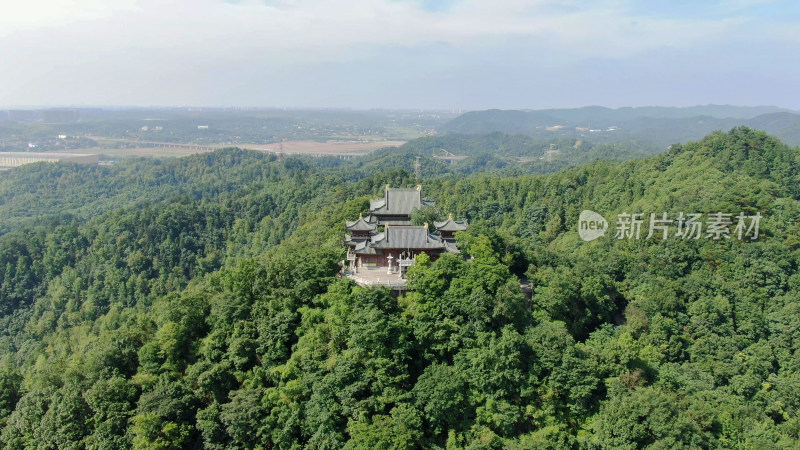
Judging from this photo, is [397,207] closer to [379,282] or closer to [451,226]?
[451,226]

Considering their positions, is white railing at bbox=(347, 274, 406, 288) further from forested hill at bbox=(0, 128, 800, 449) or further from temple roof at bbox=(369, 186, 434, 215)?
temple roof at bbox=(369, 186, 434, 215)

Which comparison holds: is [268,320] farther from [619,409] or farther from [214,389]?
[619,409]

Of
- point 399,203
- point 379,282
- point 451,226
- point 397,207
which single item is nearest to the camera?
point 379,282

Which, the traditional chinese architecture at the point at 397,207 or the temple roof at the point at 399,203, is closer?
the traditional chinese architecture at the point at 397,207

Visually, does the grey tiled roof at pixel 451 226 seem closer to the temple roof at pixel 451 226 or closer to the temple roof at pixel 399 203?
the temple roof at pixel 451 226

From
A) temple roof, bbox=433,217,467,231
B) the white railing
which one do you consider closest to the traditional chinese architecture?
temple roof, bbox=433,217,467,231

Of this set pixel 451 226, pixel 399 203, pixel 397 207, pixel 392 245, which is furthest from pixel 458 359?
pixel 399 203

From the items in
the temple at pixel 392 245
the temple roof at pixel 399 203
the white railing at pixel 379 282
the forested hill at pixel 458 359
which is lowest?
the forested hill at pixel 458 359

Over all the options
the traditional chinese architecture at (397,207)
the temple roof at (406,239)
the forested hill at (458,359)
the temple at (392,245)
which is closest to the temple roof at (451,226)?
the temple at (392,245)

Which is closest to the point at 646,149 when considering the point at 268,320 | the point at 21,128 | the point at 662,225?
the point at 662,225

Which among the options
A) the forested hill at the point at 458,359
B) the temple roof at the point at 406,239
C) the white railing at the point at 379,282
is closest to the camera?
the forested hill at the point at 458,359

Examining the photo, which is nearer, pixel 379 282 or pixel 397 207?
pixel 379 282
